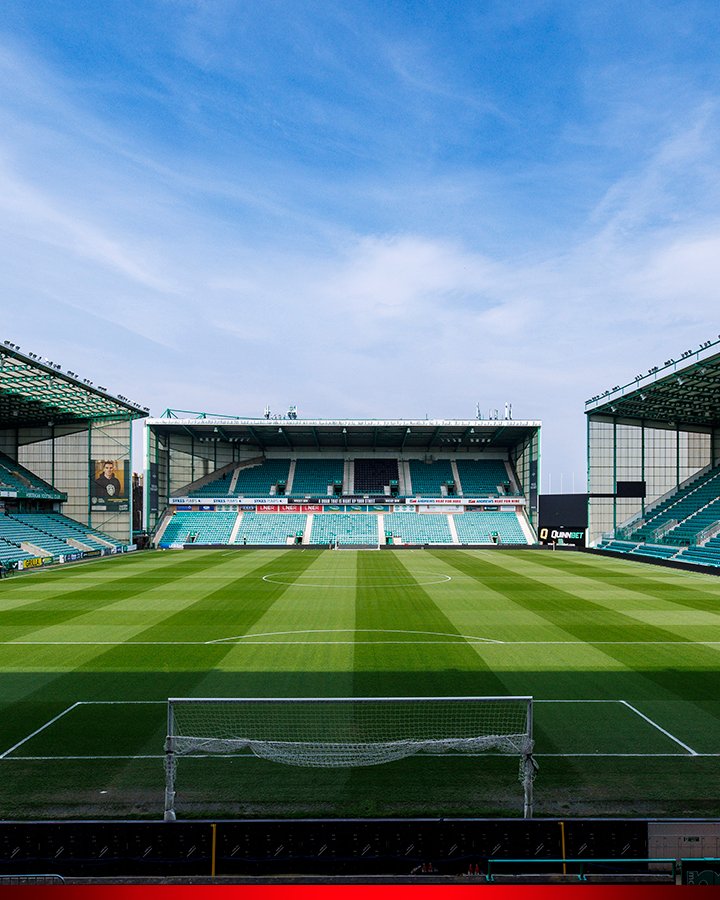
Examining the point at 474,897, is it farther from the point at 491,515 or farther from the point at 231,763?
the point at 491,515

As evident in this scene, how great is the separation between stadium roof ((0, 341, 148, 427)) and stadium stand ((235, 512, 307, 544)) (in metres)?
14.6

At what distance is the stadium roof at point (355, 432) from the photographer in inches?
2255

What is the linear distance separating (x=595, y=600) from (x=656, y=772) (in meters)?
15.2

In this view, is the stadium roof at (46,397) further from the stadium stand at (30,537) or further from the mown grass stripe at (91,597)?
the mown grass stripe at (91,597)

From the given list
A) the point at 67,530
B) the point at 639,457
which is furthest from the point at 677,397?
the point at 67,530

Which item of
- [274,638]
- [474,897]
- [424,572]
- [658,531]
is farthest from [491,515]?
[474,897]

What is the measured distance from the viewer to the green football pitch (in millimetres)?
8312

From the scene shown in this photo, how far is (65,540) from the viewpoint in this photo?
4441 centimetres

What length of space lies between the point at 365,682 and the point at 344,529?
4496cm

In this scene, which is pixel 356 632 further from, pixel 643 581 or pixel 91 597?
pixel 643 581

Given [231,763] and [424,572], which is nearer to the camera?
[231,763]

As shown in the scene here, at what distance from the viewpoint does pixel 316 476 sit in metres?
64.5

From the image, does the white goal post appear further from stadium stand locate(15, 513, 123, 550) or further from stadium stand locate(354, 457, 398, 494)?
stadium stand locate(354, 457, 398, 494)

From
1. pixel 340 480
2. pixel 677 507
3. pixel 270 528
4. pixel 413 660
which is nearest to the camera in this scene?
pixel 413 660
